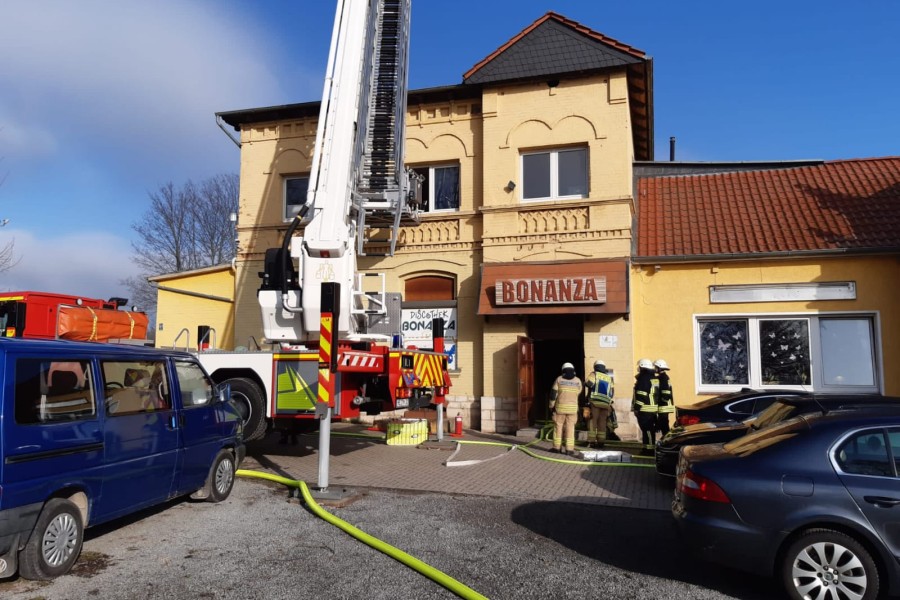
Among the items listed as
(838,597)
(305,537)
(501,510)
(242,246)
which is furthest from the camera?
(242,246)

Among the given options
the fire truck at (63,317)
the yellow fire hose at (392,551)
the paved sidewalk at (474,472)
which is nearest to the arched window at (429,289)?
the paved sidewalk at (474,472)

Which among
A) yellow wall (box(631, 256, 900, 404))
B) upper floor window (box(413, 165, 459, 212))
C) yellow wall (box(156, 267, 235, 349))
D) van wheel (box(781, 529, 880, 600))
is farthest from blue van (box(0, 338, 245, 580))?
yellow wall (box(156, 267, 235, 349))

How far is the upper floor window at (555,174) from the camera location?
14.5 meters

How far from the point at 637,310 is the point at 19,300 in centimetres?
1158

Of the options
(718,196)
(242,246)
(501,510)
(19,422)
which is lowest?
(501,510)

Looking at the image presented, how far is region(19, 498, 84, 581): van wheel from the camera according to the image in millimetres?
4688

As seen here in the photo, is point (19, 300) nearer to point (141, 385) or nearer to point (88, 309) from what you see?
point (88, 309)

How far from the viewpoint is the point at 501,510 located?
7250mm

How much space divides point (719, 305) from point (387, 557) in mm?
10299

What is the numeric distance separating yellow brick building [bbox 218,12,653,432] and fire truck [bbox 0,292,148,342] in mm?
4995

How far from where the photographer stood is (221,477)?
7.43 metres

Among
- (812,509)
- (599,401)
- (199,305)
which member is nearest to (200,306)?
(199,305)

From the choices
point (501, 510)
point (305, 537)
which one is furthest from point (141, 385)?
point (501, 510)

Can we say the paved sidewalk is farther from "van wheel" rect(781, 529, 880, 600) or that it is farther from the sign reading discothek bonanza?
"van wheel" rect(781, 529, 880, 600)
